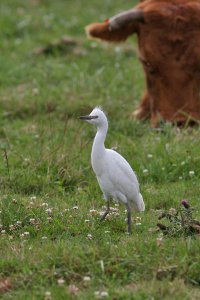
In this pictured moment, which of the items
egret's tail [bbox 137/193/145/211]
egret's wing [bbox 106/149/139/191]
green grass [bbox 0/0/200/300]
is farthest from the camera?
egret's tail [bbox 137/193/145/211]

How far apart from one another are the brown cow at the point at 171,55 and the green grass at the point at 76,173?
394 millimetres

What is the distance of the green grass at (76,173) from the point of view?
221 inches

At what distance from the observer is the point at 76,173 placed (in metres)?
8.04

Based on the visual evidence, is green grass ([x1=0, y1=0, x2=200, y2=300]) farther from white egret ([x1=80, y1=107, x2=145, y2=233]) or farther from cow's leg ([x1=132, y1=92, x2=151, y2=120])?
white egret ([x1=80, y1=107, x2=145, y2=233])

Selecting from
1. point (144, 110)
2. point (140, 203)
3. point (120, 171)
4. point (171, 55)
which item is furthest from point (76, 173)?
point (144, 110)

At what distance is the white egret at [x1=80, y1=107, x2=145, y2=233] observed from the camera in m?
6.38

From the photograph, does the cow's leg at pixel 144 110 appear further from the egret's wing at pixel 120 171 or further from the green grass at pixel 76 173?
the egret's wing at pixel 120 171

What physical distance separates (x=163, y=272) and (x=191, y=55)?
4.29 metres

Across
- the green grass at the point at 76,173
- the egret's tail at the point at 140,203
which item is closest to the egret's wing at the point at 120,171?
the egret's tail at the point at 140,203

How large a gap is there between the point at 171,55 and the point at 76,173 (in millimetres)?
2137

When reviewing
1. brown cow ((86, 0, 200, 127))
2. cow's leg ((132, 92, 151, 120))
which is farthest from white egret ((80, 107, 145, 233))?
cow's leg ((132, 92, 151, 120))

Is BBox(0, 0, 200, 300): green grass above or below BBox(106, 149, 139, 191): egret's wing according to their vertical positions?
below

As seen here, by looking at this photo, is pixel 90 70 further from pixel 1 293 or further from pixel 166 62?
pixel 1 293

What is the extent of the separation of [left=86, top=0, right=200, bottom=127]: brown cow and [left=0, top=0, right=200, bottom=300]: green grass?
394mm
